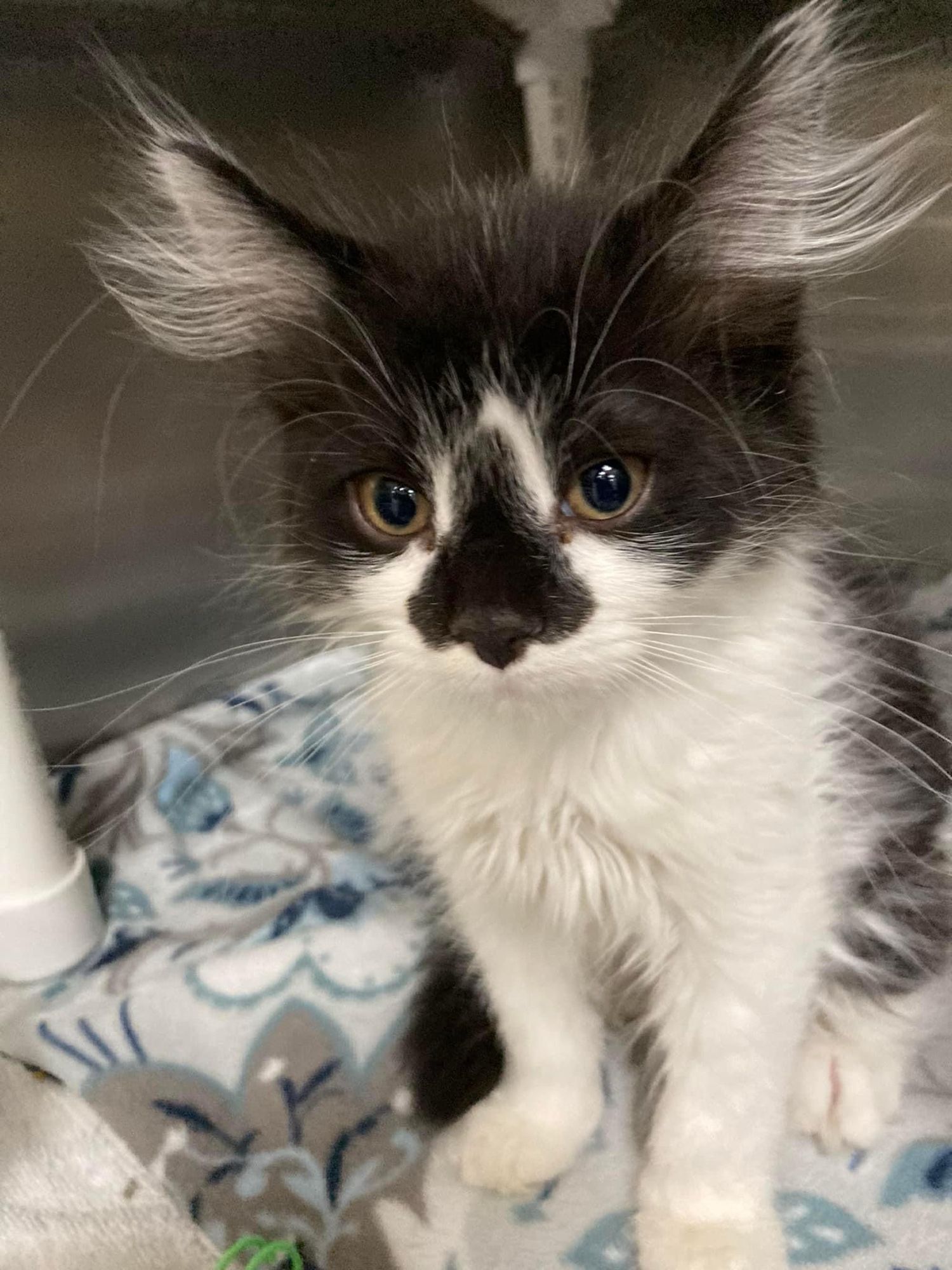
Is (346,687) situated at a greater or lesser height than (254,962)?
greater

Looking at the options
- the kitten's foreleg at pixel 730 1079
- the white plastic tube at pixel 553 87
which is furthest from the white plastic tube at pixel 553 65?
the kitten's foreleg at pixel 730 1079

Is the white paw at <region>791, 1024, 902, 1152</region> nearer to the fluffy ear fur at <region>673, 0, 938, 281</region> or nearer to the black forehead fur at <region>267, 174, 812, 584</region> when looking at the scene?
the black forehead fur at <region>267, 174, 812, 584</region>

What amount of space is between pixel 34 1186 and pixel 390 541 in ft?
2.68

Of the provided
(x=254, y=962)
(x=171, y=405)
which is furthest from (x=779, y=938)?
(x=171, y=405)

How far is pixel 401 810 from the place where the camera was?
1142mm

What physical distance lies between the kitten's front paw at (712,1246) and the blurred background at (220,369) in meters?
0.74

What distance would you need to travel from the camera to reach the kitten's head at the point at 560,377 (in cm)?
77

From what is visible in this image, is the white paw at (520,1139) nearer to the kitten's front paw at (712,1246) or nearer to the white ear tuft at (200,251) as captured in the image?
the kitten's front paw at (712,1246)

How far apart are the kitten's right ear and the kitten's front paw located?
2.96 feet

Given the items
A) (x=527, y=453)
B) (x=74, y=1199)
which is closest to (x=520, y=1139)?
(x=74, y=1199)

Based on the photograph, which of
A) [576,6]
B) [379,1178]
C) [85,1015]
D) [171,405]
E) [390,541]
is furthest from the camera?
[171,405]

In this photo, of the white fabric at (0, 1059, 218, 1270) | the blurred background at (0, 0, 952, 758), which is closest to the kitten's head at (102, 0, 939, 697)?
the blurred background at (0, 0, 952, 758)

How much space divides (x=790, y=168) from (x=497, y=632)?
43cm

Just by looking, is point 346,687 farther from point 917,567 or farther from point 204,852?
point 917,567
